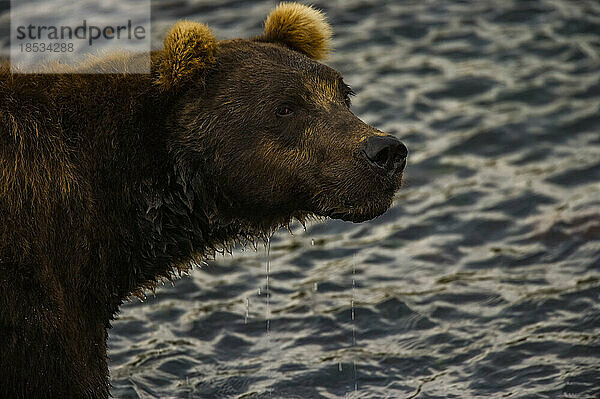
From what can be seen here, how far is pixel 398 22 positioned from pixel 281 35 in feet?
22.5

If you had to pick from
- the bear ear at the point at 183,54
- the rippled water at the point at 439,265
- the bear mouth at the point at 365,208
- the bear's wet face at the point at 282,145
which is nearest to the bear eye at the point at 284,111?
the bear's wet face at the point at 282,145

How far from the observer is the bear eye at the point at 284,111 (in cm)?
645

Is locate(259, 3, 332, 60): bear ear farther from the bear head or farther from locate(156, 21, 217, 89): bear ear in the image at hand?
locate(156, 21, 217, 89): bear ear

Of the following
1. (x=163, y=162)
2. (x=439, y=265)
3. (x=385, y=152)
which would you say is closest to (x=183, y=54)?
(x=163, y=162)

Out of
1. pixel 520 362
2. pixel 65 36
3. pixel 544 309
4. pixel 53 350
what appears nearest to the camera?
pixel 53 350

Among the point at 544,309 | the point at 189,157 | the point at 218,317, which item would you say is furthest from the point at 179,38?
the point at 544,309

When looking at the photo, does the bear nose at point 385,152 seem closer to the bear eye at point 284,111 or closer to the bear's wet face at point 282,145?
the bear's wet face at point 282,145

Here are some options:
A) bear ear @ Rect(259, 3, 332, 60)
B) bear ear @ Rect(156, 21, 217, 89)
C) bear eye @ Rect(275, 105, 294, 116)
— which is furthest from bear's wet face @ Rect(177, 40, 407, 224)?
bear ear @ Rect(259, 3, 332, 60)

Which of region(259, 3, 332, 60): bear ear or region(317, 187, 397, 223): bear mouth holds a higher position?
region(259, 3, 332, 60): bear ear

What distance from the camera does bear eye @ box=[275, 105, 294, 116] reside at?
21.1ft

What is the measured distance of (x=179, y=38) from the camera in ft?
20.8

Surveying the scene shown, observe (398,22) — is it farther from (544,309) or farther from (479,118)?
(544,309)

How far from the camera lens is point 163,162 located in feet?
21.1

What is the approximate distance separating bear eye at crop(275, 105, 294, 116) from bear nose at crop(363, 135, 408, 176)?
533 mm
